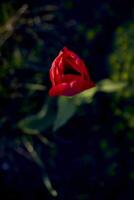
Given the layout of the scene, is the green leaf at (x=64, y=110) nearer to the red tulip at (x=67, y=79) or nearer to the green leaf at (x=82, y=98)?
the green leaf at (x=82, y=98)

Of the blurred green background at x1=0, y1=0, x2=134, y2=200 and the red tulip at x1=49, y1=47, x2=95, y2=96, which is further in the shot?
the blurred green background at x1=0, y1=0, x2=134, y2=200

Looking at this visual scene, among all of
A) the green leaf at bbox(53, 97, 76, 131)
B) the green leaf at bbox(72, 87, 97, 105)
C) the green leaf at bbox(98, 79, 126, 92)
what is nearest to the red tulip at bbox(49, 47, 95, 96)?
the green leaf at bbox(53, 97, 76, 131)

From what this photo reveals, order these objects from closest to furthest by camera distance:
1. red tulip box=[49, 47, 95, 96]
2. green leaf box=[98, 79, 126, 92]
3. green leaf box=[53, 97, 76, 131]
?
red tulip box=[49, 47, 95, 96], green leaf box=[53, 97, 76, 131], green leaf box=[98, 79, 126, 92]

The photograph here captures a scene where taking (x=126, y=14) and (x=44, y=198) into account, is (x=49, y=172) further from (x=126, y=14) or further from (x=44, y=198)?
(x=126, y=14)

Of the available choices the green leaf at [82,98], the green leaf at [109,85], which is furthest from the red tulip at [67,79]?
the green leaf at [109,85]

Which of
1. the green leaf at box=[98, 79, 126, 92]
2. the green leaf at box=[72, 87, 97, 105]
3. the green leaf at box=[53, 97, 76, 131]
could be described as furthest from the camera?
the green leaf at box=[98, 79, 126, 92]

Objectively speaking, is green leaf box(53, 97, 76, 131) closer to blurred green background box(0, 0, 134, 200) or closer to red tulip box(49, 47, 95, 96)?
blurred green background box(0, 0, 134, 200)

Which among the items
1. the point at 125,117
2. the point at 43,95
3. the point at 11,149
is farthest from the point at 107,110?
the point at 11,149
